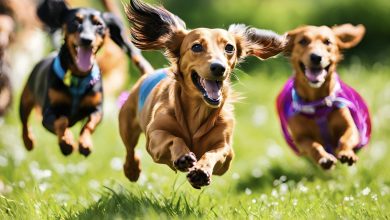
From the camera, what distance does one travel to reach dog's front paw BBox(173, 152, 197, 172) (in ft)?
14.6

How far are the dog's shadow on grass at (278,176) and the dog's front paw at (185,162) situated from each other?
103 inches

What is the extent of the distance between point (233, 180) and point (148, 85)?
2107mm

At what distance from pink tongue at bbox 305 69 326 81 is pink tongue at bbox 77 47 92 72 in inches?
55.1

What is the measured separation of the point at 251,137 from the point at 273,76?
1978 mm

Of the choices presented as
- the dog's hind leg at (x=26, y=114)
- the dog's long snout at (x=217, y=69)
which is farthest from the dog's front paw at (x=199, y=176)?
the dog's hind leg at (x=26, y=114)

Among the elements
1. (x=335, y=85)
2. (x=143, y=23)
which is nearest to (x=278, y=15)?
(x=335, y=85)

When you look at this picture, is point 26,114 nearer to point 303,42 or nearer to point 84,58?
point 84,58

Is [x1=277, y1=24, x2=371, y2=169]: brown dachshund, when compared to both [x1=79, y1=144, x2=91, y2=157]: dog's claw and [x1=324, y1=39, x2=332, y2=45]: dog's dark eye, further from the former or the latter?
[x1=79, y1=144, x2=91, y2=157]: dog's claw

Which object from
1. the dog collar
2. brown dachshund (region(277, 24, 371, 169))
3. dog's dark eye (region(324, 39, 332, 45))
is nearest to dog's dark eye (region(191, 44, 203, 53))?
the dog collar

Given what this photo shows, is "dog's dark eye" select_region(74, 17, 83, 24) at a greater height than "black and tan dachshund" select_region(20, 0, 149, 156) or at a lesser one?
greater

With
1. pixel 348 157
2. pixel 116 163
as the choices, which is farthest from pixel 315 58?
pixel 116 163

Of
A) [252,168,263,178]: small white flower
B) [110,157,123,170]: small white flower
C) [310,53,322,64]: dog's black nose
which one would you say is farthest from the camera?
[110,157,123,170]: small white flower

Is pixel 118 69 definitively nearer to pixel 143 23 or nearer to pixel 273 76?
pixel 273 76

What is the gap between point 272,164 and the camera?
305 inches
